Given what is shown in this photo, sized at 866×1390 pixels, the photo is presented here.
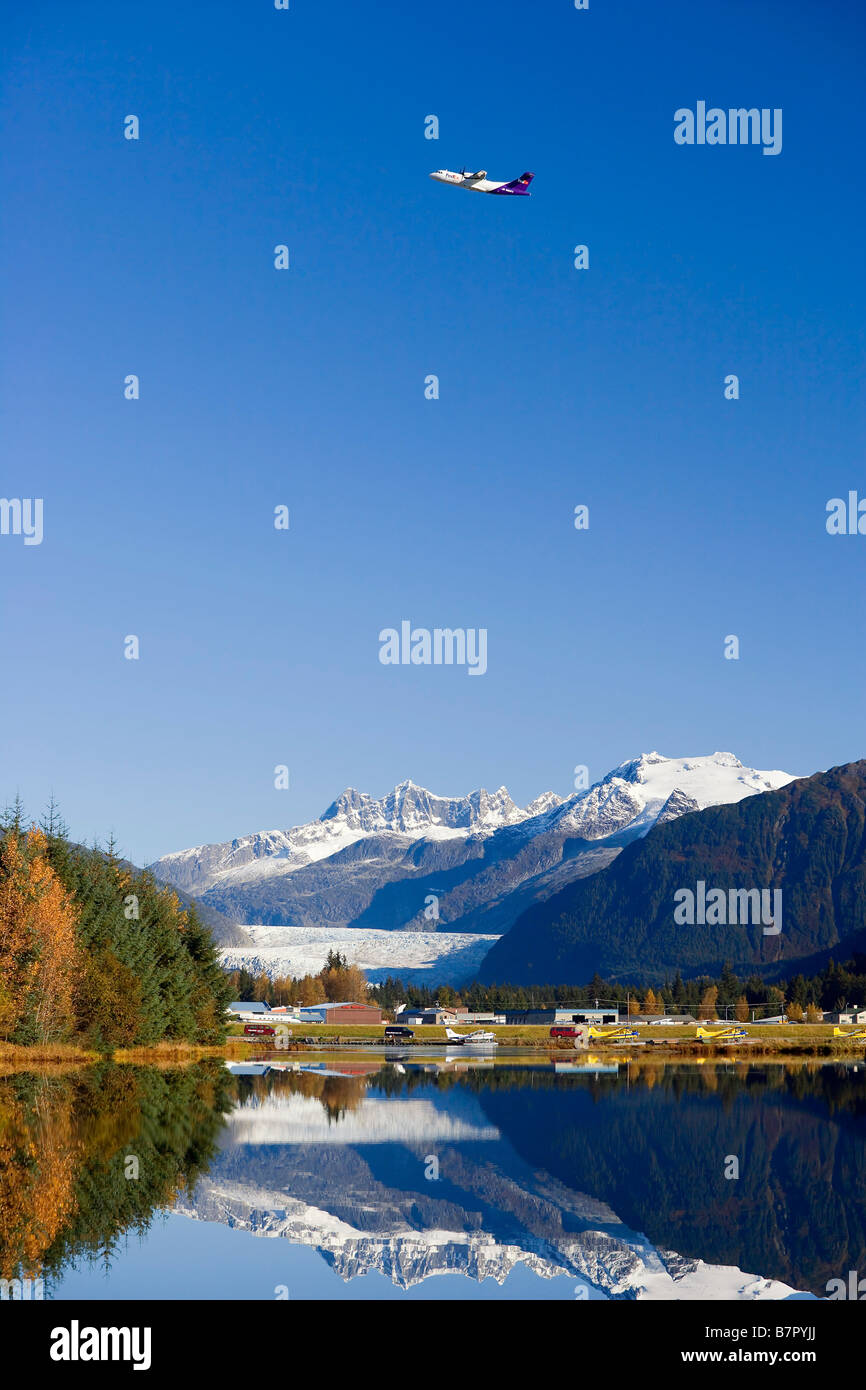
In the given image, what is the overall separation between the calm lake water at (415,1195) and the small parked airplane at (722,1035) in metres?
88.1

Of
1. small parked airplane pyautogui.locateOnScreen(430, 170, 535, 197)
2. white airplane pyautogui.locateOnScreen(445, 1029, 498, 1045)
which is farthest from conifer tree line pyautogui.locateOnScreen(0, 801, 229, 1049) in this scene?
white airplane pyautogui.locateOnScreen(445, 1029, 498, 1045)

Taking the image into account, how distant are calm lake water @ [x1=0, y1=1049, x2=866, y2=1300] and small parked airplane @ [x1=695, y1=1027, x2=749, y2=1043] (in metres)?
88.1

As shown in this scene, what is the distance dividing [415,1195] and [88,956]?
1728 inches

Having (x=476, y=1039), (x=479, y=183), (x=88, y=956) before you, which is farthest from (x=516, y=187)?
(x=476, y=1039)

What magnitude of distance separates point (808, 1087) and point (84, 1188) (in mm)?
54632

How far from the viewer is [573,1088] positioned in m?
73.7

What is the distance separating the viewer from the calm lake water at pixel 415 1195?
71.5 feet

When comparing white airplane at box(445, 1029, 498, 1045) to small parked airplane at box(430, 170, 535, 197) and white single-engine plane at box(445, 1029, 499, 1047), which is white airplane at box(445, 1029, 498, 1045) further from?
small parked airplane at box(430, 170, 535, 197)

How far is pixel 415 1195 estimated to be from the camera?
31.5 metres

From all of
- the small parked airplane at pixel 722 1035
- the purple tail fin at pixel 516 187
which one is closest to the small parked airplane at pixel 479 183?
the purple tail fin at pixel 516 187

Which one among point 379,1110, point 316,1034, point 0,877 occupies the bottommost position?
point 316,1034

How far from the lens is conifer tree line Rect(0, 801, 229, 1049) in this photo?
63.9 meters
